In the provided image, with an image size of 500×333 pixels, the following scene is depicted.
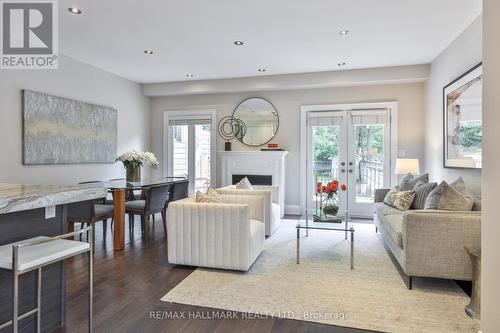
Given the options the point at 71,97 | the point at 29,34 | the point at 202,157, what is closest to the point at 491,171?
the point at 29,34

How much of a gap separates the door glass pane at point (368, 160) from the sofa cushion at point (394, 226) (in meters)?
2.27

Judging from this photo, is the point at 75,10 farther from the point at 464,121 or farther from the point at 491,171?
the point at 464,121

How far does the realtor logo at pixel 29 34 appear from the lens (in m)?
3.37

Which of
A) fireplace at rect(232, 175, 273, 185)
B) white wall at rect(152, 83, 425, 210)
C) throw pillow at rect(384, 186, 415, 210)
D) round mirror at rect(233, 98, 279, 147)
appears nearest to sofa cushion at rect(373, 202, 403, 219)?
throw pillow at rect(384, 186, 415, 210)

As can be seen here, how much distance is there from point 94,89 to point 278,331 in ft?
16.7

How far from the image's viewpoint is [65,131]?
15.8ft

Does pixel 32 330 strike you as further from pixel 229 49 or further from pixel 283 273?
pixel 229 49

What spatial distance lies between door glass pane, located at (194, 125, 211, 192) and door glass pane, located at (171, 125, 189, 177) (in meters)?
0.24

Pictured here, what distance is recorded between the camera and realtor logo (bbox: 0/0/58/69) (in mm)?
3370

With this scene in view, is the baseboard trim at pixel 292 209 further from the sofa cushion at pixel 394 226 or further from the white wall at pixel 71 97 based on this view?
the white wall at pixel 71 97

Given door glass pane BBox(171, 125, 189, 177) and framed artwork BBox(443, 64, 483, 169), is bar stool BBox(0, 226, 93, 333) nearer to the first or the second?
framed artwork BBox(443, 64, 483, 169)

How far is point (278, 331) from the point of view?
81.3 inches

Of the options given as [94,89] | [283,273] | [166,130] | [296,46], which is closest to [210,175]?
[166,130]

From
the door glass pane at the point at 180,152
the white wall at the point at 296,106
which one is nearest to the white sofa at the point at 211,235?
the white wall at the point at 296,106
